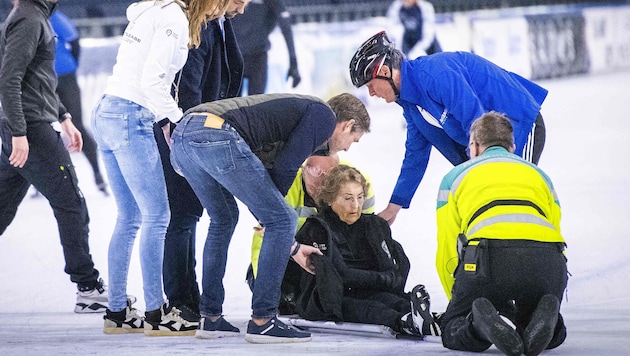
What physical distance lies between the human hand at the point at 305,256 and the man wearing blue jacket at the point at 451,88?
0.72 m

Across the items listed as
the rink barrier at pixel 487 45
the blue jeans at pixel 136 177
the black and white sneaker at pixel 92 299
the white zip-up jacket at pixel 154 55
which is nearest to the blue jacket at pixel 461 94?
the white zip-up jacket at pixel 154 55

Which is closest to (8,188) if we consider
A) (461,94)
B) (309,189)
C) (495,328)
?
(309,189)

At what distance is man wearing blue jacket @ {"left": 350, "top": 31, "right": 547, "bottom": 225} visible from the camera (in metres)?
4.02

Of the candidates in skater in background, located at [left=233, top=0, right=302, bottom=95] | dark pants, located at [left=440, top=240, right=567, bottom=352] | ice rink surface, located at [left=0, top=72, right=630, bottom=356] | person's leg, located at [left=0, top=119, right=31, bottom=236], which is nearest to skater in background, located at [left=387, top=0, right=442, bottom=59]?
ice rink surface, located at [left=0, top=72, right=630, bottom=356]

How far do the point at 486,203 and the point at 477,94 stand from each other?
32.4 inches

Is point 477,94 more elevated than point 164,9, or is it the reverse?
point 164,9

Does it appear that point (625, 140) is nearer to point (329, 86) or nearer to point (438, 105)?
point (329, 86)

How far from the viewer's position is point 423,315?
371 centimetres

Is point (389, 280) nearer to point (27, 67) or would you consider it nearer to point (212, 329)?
point (212, 329)

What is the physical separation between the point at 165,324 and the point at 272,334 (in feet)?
1.64

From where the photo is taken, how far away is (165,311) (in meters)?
4.00

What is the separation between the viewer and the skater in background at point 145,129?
12.0 ft

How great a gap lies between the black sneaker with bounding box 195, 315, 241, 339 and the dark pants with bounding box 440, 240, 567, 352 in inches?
35.2

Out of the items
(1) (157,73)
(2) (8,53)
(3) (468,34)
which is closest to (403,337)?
(1) (157,73)
